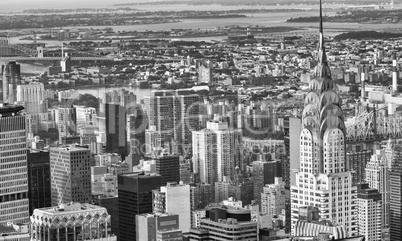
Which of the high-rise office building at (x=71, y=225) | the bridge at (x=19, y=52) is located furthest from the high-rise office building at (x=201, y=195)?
the bridge at (x=19, y=52)

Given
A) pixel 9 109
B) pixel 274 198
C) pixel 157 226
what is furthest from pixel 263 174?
pixel 157 226

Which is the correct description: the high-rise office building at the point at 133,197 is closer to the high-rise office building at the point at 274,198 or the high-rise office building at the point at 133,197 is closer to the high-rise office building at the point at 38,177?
the high-rise office building at the point at 38,177

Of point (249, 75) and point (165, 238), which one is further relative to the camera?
point (249, 75)

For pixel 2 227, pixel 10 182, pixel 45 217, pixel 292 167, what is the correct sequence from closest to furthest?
1. pixel 45 217
2. pixel 2 227
3. pixel 292 167
4. pixel 10 182

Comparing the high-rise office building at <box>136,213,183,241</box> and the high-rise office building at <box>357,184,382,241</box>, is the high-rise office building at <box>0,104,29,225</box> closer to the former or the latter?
the high-rise office building at <box>136,213,183,241</box>

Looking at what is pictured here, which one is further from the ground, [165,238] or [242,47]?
[242,47]

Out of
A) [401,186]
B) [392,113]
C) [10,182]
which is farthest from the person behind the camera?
[392,113]

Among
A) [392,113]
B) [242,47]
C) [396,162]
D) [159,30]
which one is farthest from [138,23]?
[396,162]

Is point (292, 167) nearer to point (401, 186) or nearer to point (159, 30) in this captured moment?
point (401, 186)
